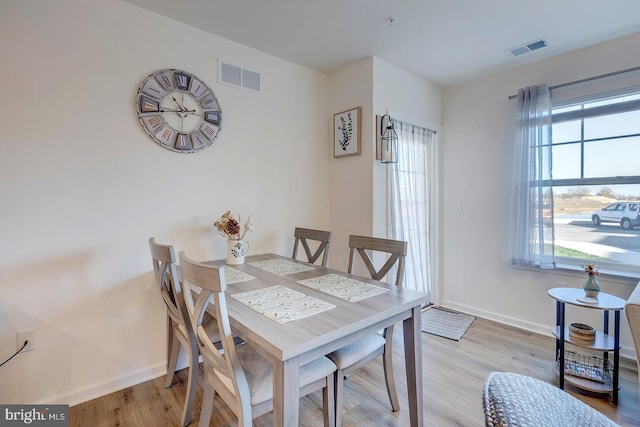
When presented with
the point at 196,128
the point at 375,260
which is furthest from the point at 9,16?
the point at 375,260

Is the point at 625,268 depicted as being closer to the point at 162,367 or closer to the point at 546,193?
the point at 546,193

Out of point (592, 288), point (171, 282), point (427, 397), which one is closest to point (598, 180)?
point (592, 288)

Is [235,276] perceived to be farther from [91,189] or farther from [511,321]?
[511,321]

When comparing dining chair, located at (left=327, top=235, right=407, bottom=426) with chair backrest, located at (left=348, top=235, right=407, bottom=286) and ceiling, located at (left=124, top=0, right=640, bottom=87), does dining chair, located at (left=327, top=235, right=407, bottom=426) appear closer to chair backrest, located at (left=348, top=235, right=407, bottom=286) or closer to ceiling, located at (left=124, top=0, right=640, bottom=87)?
chair backrest, located at (left=348, top=235, right=407, bottom=286)

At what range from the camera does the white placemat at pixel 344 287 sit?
1.53 metres

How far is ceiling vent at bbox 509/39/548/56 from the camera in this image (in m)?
2.46

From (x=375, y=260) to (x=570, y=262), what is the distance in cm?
174

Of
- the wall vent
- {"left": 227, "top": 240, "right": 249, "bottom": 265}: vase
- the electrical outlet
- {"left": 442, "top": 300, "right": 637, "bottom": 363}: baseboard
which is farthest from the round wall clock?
{"left": 442, "top": 300, "right": 637, "bottom": 363}: baseboard

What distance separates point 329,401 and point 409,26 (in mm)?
2509

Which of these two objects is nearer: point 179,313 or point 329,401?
point 329,401

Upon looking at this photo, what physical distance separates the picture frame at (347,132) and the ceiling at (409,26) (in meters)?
0.49

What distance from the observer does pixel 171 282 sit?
63.0 inches

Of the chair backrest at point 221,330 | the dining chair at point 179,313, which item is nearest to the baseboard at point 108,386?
the dining chair at point 179,313

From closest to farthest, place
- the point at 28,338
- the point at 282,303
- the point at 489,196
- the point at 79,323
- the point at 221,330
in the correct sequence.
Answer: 1. the point at 221,330
2. the point at 282,303
3. the point at 28,338
4. the point at 79,323
5. the point at 489,196
